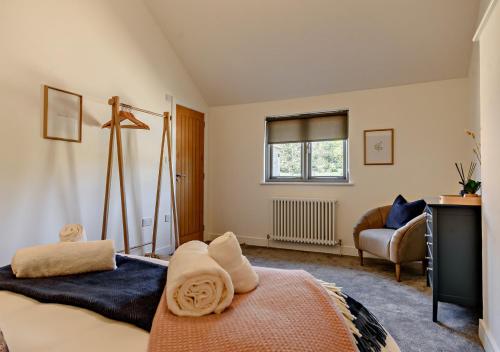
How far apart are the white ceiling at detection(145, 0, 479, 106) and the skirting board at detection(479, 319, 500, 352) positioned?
2625 millimetres

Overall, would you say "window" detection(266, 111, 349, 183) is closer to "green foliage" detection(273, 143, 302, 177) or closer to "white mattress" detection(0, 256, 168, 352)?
"green foliage" detection(273, 143, 302, 177)

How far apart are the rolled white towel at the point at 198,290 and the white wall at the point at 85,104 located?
215cm

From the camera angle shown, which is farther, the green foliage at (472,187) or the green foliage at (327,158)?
the green foliage at (327,158)

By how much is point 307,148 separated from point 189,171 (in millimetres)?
1728

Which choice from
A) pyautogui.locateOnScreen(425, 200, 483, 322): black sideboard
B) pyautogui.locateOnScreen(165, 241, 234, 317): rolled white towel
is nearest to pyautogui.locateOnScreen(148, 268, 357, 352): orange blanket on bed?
pyautogui.locateOnScreen(165, 241, 234, 317): rolled white towel

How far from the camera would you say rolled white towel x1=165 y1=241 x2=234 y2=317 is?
88cm

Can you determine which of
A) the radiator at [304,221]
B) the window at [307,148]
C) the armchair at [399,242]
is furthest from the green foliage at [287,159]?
the armchair at [399,242]

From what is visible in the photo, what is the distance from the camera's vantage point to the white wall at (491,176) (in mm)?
1558

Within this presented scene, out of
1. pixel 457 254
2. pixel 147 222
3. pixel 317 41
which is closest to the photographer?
pixel 457 254

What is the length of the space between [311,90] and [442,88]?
4.93 feet

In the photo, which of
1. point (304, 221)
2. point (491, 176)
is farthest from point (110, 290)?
point (304, 221)

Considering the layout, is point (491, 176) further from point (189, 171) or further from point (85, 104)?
point (189, 171)

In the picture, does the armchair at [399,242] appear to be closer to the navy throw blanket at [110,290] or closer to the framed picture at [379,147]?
the framed picture at [379,147]

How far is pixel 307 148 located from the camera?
14.2 ft
